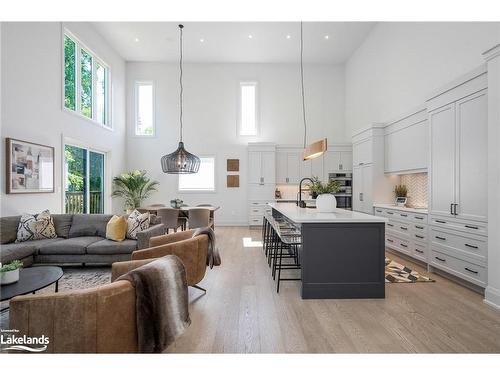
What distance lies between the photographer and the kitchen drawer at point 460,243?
3.06 m

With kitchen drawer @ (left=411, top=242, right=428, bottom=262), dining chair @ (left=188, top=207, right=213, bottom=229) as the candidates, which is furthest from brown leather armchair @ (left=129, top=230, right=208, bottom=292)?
kitchen drawer @ (left=411, top=242, right=428, bottom=262)

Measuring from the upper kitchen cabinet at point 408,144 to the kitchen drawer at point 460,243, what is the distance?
1342mm

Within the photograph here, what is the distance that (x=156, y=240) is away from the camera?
10.9ft

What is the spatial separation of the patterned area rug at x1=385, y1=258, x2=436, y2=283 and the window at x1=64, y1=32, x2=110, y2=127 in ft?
22.6

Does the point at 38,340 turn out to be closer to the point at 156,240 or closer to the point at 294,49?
the point at 156,240

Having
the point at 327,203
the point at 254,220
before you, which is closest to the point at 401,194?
the point at 327,203

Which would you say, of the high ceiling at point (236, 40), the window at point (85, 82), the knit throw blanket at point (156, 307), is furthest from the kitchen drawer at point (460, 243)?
the window at point (85, 82)

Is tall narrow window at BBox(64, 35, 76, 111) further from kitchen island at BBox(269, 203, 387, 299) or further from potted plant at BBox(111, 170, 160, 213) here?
kitchen island at BBox(269, 203, 387, 299)

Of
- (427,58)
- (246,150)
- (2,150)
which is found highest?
(427,58)

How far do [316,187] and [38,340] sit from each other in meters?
3.44

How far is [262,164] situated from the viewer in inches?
319

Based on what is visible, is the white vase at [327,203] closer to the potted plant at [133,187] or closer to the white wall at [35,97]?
the white wall at [35,97]

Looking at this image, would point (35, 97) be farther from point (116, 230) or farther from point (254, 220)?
point (254, 220)
